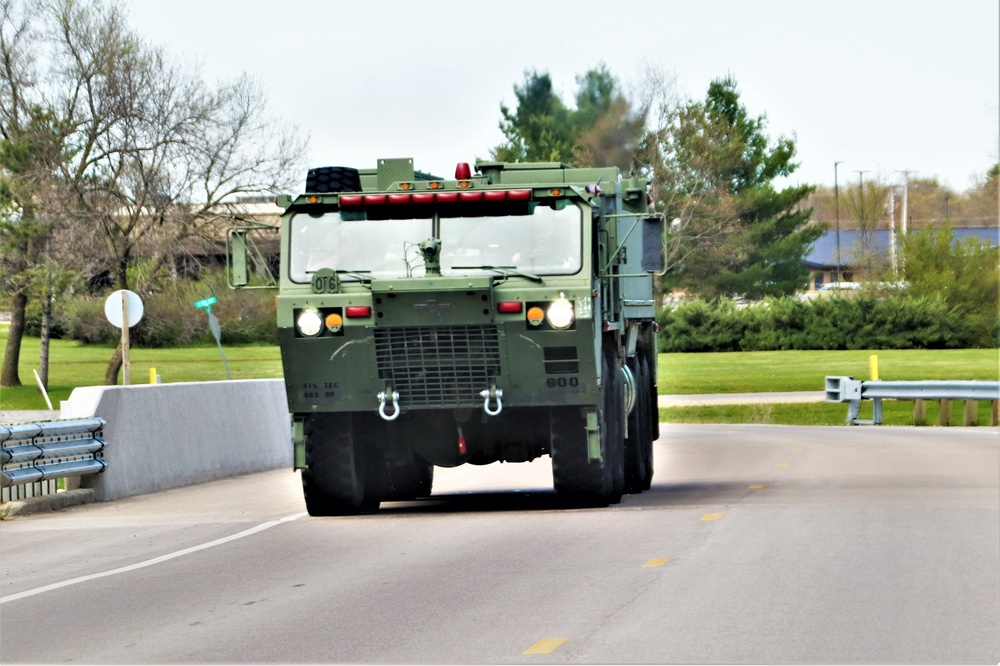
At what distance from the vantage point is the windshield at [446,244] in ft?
45.4

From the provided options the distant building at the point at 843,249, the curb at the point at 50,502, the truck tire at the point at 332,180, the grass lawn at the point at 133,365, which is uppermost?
the distant building at the point at 843,249

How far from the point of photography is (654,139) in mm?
56094

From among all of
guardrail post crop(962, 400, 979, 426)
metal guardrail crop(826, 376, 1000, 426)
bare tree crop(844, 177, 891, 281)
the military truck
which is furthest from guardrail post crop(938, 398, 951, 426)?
bare tree crop(844, 177, 891, 281)

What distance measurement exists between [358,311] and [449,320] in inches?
30.5

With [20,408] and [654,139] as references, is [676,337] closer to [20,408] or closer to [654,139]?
[654,139]

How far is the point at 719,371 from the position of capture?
59594 mm

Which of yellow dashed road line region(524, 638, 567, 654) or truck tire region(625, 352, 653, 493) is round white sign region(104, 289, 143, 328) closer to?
truck tire region(625, 352, 653, 493)

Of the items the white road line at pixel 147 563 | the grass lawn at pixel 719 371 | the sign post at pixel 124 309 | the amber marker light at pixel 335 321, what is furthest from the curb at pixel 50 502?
the grass lawn at pixel 719 371

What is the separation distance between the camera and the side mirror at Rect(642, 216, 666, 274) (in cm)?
1383

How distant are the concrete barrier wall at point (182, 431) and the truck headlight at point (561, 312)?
5.96m

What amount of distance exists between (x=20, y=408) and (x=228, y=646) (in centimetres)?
3774

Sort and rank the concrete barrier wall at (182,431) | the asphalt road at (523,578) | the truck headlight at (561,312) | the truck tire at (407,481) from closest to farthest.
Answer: the asphalt road at (523,578), the truck headlight at (561,312), the truck tire at (407,481), the concrete barrier wall at (182,431)

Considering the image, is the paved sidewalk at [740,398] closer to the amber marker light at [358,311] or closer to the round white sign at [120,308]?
the round white sign at [120,308]

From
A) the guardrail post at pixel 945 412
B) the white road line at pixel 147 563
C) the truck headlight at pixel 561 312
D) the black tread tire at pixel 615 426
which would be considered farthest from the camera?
the guardrail post at pixel 945 412
